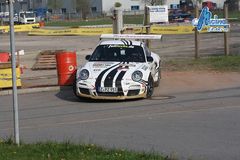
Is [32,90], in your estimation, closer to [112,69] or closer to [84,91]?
[84,91]

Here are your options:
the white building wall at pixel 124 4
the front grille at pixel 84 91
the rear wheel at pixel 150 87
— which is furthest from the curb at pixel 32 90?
the white building wall at pixel 124 4

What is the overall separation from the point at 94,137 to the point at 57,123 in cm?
209

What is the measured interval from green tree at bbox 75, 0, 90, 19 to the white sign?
91547 millimetres

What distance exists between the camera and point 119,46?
17.0 metres

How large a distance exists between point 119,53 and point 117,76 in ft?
5.77

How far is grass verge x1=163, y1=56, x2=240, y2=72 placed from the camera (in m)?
21.2

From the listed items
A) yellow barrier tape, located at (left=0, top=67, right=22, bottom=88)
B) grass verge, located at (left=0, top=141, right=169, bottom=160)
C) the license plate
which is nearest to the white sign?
yellow barrier tape, located at (left=0, top=67, right=22, bottom=88)

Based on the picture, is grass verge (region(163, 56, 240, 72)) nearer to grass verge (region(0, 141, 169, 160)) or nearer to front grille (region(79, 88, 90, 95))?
front grille (region(79, 88, 90, 95))

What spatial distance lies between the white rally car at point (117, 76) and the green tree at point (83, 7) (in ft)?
327

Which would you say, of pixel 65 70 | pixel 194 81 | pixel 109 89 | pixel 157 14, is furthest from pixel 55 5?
pixel 109 89

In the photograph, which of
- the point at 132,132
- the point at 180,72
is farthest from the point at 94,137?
the point at 180,72

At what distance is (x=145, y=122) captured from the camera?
1191 centimetres

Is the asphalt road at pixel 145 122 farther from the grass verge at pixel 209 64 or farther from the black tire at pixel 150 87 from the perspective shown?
the grass verge at pixel 209 64

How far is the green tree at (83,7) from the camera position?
11730 cm
